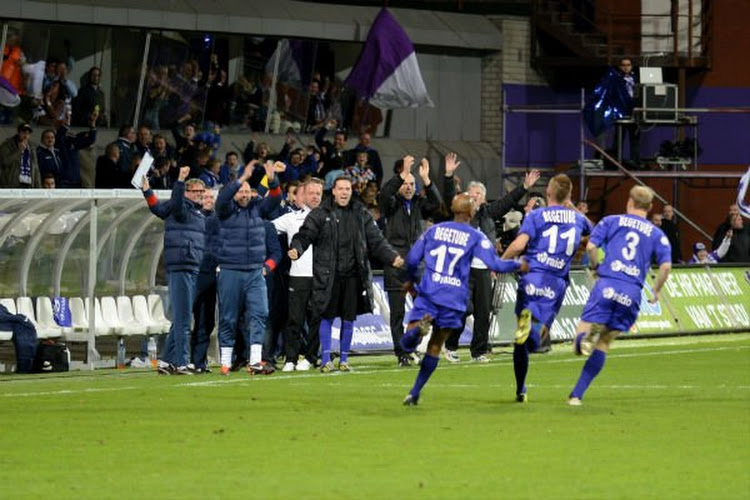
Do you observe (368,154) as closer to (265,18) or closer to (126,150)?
(265,18)

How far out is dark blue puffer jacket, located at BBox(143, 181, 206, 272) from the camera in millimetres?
20547

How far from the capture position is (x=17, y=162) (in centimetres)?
2619

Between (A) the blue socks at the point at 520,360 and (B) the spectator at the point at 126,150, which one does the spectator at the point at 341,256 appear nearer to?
(A) the blue socks at the point at 520,360

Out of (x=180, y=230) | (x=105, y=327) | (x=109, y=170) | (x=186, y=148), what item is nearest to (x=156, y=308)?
(x=105, y=327)

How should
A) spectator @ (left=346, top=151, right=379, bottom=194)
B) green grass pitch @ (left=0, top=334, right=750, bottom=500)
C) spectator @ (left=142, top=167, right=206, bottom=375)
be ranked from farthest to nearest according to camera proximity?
spectator @ (left=346, top=151, right=379, bottom=194)
spectator @ (left=142, top=167, right=206, bottom=375)
green grass pitch @ (left=0, top=334, right=750, bottom=500)

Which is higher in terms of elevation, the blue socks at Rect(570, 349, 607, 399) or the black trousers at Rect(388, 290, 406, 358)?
the blue socks at Rect(570, 349, 607, 399)

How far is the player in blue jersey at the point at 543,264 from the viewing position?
53.5 feet

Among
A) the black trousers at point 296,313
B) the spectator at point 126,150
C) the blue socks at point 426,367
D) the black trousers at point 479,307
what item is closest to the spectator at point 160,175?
the spectator at point 126,150

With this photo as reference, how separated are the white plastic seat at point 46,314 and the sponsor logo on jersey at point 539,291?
26.9 ft

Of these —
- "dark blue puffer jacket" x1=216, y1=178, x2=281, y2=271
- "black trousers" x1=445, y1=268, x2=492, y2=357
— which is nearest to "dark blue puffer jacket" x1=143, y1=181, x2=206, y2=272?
"dark blue puffer jacket" x1=216, y1=178, x2=281, y2=271

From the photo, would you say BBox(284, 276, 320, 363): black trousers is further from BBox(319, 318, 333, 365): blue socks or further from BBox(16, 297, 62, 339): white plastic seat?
BBox(16, 297, 62, 339): white plastic seat

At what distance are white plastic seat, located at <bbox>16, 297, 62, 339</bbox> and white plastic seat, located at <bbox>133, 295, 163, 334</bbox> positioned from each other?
44.2 inches

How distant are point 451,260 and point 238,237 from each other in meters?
4.86

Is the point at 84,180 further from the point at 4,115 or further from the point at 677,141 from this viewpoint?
the point at 677,141
